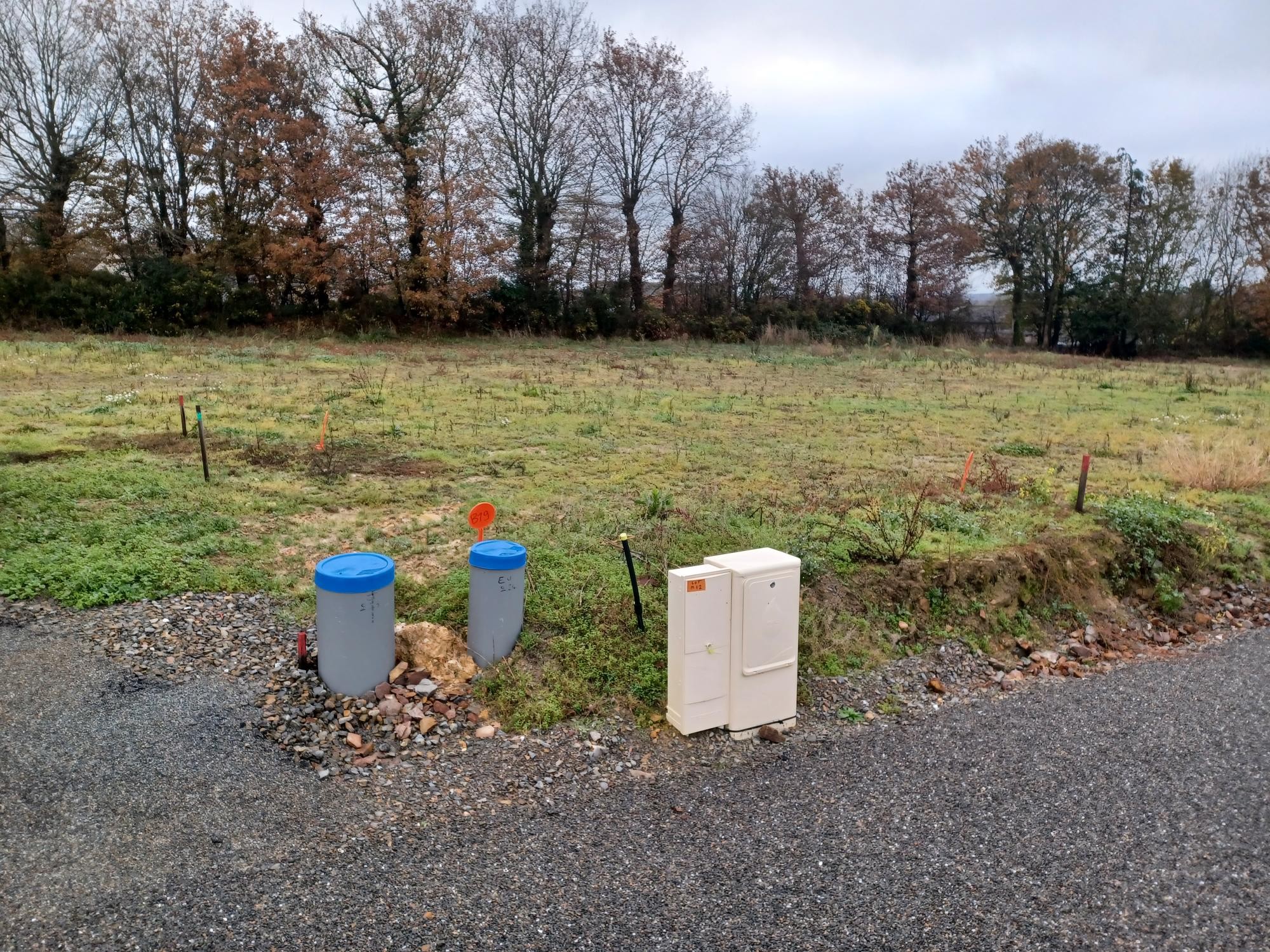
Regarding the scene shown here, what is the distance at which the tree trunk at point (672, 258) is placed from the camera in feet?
114

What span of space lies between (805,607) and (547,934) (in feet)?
10.1

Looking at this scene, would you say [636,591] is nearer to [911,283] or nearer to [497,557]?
[497,557]

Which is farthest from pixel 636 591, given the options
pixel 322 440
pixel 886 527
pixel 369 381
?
pixel 369 381

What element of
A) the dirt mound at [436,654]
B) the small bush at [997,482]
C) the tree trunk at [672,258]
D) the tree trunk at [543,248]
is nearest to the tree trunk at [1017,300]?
the tree trunk at [672,258]

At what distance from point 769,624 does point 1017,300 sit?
132 ft

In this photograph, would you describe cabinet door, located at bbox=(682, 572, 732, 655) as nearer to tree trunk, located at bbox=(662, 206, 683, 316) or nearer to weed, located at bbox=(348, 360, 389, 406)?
weed, located at bbox=(348, 360, 389, 406)

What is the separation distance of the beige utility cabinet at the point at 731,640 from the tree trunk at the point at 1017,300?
3883cm

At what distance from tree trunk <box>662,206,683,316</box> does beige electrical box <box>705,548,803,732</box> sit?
30.9 m

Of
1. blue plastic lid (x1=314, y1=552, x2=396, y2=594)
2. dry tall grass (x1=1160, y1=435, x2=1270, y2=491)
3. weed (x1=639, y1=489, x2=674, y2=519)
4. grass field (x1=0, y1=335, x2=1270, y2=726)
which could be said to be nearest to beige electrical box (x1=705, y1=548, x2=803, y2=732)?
grass field (x1=0, y1=335, x2=1270, y2=726)

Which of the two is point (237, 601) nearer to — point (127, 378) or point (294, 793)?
point (294, 793)

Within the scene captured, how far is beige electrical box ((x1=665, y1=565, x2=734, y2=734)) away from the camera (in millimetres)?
4285

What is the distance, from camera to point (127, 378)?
568 inches

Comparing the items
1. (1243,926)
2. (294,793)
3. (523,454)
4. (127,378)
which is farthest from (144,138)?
(1243,926)

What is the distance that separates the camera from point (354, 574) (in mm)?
4430
